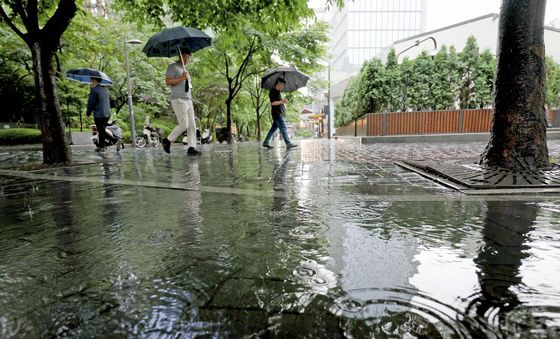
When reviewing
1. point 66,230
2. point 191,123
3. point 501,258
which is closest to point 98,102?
point 191,123

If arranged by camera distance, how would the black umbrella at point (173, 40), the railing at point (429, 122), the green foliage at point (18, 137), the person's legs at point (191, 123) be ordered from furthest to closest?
the green foliage at point (18, 137) < the railing at point (429, 122) < the black umbrella at point (173, 40) < the person's legs at point (191, 123)

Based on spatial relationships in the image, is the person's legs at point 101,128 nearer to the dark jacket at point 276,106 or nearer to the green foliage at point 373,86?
the dark jacket at point 276,106

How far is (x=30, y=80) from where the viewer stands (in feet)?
68.5

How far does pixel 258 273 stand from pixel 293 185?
8.16 ft

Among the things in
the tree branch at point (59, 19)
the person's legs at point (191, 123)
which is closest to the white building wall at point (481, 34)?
the person's legs at point (191, 123)

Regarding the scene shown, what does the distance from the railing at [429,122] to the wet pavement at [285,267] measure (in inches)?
546

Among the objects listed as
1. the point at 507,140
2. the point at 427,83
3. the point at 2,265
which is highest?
the point at 427,83

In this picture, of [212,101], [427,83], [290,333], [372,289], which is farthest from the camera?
[212,101]

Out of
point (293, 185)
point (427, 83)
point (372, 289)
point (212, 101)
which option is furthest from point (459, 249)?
point (212, 101)

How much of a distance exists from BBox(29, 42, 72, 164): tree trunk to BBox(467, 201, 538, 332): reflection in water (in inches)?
310

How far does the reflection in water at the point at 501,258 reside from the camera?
1233 mm

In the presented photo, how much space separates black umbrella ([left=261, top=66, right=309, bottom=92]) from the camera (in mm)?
12016

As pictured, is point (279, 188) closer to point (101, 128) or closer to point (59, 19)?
point (59, 19)

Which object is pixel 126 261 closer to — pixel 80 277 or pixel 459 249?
pixel 80 277
